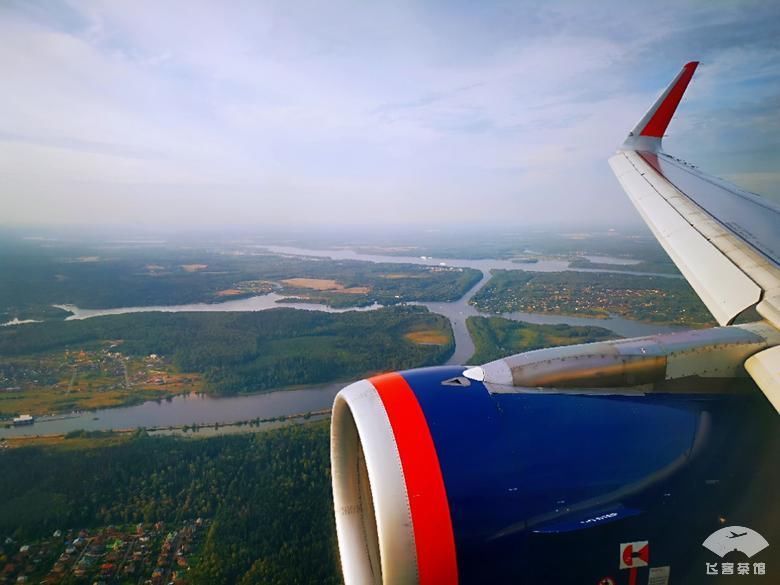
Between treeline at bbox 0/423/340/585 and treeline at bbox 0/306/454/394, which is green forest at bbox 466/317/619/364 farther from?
treeline at bbox 0/423/340/585

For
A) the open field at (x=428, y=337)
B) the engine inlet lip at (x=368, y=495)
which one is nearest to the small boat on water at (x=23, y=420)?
the open field at (x=428, y=337)

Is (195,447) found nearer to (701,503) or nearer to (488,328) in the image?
(701,503)

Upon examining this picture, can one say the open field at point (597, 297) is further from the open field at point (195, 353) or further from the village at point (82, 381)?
the village at point (82, 381)

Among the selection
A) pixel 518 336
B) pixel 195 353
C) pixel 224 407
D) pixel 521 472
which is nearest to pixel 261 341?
pixel 195 353

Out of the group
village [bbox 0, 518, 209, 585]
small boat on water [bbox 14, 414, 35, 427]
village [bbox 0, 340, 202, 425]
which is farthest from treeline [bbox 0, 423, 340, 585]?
village [bbox 0, 340, 202, 425]

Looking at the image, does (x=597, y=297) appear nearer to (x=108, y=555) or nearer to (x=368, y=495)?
(x=108, y=555)
